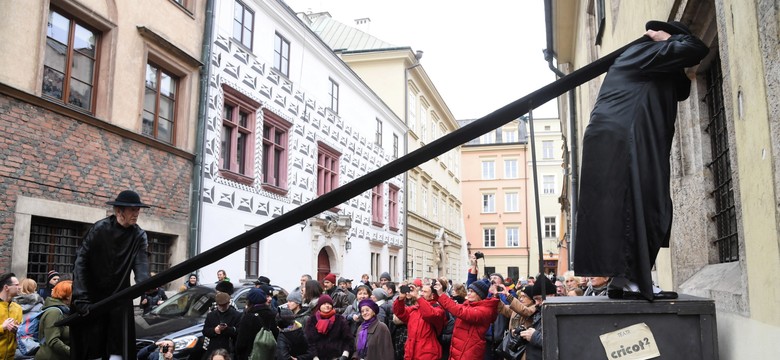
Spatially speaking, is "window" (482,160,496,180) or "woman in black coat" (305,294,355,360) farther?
"window" (482,160,496,180)

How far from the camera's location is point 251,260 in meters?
18.6

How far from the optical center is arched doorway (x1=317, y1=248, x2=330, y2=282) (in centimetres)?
2405

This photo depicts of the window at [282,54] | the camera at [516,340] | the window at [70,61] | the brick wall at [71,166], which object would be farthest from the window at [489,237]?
the camera at [516,340]

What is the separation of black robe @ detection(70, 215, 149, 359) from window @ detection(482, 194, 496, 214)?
198 feet

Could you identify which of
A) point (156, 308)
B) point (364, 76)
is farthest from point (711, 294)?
point (364, 76)

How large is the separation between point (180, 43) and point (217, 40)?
1.36m

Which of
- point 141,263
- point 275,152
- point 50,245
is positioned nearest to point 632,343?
point 141,263

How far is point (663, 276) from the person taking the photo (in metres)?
6.84

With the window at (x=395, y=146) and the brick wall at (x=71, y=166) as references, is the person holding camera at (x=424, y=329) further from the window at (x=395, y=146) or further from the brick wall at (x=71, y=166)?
the window at (x=395, y=146)

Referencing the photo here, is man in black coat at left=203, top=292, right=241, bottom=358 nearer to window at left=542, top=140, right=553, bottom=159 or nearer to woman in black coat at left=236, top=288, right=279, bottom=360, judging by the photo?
woman in black coat at left=236, top=288, right=279, bottom=360

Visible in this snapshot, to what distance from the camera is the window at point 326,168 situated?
78.9 feet

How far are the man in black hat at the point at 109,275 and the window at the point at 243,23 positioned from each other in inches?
531

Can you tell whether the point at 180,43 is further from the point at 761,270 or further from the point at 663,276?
the point at 761,270

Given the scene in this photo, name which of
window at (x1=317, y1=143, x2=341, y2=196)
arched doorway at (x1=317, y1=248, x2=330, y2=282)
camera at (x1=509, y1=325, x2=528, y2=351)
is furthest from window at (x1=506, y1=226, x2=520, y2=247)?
camera at (x1=509, y1=325, x2=528, y2=351)
